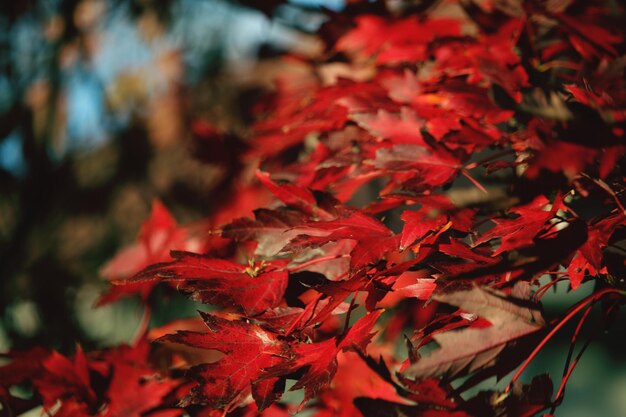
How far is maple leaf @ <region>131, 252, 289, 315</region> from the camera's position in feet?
1.69

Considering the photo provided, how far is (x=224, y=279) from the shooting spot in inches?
21.2

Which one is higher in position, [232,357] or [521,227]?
[521,227]

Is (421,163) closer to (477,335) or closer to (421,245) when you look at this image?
(421,245)

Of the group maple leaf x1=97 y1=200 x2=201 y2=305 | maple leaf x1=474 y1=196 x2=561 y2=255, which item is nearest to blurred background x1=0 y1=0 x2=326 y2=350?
maple leaf x1=97 y1=200 x2=201 y2=305

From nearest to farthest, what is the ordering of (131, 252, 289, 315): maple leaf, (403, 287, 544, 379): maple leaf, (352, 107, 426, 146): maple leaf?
1. (403, 287, 544, 379): maple leaf
2. (131, 252, 289, 315): maple leaf
3. (352, 107, 426, 146): maple leaf

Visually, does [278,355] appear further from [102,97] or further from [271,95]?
[102,97]

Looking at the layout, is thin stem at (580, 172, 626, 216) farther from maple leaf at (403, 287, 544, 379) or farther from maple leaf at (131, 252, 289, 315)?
maple leaf at (131, 252, 289, 315)

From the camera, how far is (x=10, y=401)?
2.10 ft

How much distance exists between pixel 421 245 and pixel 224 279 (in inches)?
8.3

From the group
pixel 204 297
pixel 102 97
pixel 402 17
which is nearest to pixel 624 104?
pixel 204 297

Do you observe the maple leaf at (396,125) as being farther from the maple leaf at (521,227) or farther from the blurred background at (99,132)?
the blurred background at (99,132)

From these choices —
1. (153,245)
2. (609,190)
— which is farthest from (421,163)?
(153,245)

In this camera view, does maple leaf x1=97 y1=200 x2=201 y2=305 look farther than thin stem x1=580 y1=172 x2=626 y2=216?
Yes

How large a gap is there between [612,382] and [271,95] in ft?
2.94
